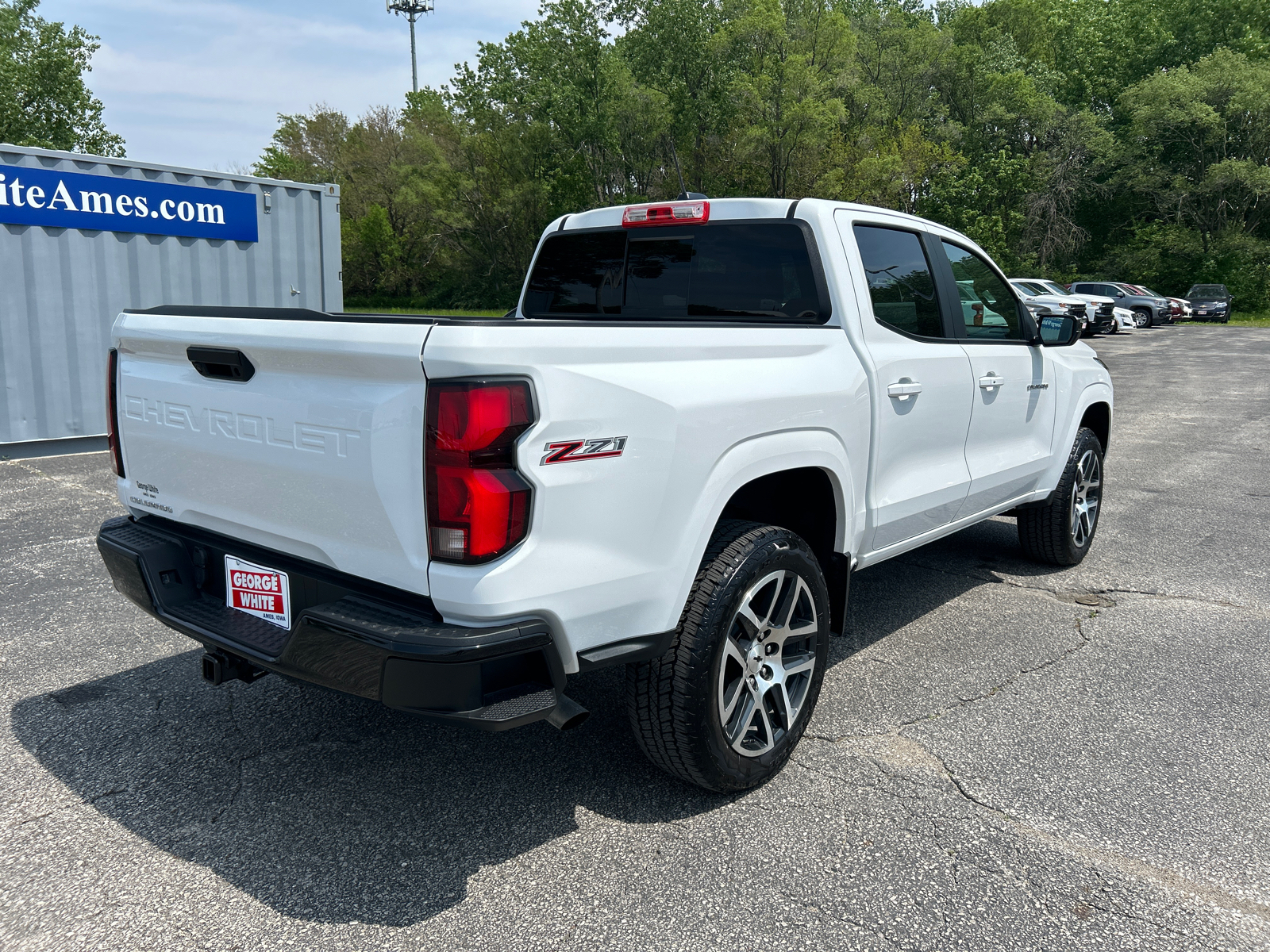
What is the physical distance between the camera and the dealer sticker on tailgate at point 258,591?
2.69 m

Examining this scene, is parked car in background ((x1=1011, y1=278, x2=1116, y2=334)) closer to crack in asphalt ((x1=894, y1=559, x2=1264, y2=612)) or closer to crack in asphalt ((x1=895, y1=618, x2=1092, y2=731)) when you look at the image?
crack in asphalt ((x1=894, y1=559, x2=1264, y2=612))

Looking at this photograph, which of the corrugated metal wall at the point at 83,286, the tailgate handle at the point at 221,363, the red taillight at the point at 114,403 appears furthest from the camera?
the corrugated metal wall at the point at 83,286

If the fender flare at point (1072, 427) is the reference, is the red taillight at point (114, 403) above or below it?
above

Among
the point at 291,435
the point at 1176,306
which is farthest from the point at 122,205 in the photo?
the point at 1176,306

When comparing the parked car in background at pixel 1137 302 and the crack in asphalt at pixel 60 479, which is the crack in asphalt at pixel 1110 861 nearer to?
the crack in asphalt at pixel 60 479

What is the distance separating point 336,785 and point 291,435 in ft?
4.13

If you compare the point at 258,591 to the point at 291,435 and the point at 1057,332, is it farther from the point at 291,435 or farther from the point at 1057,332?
the point at 1057,332

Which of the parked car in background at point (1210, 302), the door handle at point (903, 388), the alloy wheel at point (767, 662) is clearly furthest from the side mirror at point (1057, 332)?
the parked car in background at point (1210, 302)

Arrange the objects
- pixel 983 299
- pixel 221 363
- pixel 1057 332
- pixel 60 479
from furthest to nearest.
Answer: pixel 60 479 → pixel 1057 332 → pixel 983 299 → pixel 221 363

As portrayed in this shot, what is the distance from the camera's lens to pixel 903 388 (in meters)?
3.69

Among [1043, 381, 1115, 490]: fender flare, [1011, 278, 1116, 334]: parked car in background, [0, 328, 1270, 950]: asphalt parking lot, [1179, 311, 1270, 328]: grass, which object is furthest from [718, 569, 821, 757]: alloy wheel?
[1179, 311, 1270, 328]: grass

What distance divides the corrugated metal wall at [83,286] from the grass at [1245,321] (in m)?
37.5

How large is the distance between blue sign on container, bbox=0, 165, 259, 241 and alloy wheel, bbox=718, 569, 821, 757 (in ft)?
30.2

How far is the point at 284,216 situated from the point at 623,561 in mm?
10139
